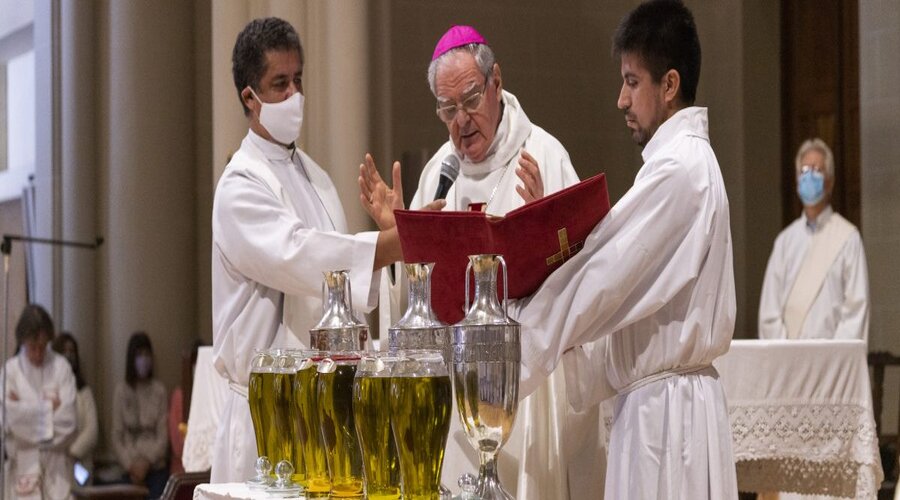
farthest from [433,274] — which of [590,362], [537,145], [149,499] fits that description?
[149,499]

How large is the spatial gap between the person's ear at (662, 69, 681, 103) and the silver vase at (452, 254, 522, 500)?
3.13 ft

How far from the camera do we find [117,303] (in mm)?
9312

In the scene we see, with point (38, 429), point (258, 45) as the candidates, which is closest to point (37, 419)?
point (38, 429)

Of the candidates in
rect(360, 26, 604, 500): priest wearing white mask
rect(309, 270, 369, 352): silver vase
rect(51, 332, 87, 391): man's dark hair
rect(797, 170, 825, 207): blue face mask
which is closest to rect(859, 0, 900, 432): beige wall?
rect(797, 170, 825, 207): blue face mask

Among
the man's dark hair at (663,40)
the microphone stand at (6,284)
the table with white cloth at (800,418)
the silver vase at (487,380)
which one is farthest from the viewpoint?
the microphone stand at (6,284)

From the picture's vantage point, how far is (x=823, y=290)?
8039 mm

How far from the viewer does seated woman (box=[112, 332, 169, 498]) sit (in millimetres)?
8719

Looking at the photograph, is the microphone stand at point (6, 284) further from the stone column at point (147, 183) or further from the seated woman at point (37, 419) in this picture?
the stone column at point (147, 183)

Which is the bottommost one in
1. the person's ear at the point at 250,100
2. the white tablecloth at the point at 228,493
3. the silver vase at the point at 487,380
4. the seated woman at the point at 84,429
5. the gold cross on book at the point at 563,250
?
the seated woman at the point at 84,429

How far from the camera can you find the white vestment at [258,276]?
3.38m

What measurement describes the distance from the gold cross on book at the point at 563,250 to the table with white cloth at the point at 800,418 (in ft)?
5.97

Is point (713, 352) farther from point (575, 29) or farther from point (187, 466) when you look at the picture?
point (575, 29)

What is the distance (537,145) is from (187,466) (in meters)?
2.64

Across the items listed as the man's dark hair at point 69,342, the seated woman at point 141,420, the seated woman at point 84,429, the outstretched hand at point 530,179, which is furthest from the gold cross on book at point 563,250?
the man's dark hair at point 69,342
